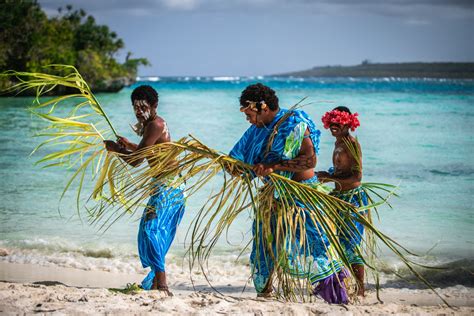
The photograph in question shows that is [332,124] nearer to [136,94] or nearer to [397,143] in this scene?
[136,94]

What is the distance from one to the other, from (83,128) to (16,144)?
43.1 feet

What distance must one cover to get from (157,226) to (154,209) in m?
0.13

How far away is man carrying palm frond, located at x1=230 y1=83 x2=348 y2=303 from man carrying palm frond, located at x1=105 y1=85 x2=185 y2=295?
59cm

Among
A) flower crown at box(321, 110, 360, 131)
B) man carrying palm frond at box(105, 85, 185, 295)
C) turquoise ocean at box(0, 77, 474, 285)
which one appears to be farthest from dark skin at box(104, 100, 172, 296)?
flower crown at box(321, 110, 360, 131)

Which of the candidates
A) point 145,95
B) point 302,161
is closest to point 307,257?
point 302,161

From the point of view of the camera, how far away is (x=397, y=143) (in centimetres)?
1916

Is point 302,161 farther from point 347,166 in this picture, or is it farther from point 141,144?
point 141,144

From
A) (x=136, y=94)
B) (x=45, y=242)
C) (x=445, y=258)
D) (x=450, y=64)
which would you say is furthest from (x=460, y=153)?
(x=450, y=64)

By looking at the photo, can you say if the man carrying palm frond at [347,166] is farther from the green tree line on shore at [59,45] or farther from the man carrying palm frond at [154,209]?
the green tree line on shore at [59,45]

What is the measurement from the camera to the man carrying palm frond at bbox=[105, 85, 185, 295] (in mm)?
4461

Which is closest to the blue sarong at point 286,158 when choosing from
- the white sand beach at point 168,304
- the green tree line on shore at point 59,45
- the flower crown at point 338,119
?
the white sand beach at point 168,304

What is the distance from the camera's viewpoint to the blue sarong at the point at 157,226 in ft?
14.7

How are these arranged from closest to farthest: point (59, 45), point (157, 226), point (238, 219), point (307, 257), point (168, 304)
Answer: point (168, 304)
point (307, 257)
point (157, 226)
point (238, 219)
point (59, 45)

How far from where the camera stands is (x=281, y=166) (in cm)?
399
